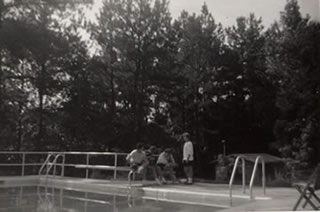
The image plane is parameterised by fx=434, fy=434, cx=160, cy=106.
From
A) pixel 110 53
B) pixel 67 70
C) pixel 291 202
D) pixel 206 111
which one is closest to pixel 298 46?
pixel 206 111

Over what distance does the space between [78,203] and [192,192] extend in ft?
4.41

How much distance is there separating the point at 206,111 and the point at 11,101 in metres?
3.56

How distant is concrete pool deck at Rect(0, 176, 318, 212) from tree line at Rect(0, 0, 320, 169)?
0.71m

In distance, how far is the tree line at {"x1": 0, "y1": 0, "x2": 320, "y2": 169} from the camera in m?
6.14

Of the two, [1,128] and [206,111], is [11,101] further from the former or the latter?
[206,111]

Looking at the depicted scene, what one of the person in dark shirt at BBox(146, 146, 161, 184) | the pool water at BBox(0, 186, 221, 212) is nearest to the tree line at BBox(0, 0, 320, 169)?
the person in dark shirt at BBox(146, 146, 161, 184)

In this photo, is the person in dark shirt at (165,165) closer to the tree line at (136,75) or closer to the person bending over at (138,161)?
the person bending over at (138,161)

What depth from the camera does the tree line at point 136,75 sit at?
6.14 metres

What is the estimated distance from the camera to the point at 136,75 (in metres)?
7.38

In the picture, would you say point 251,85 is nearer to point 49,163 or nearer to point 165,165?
point 165,165

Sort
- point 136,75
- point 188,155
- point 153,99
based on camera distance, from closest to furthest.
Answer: point 188,155 → point 153,99 → point 136,75

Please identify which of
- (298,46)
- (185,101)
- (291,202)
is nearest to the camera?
(291,202)

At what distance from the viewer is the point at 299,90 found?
549cm

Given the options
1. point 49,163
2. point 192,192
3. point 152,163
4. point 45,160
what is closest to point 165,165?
point 152,163
